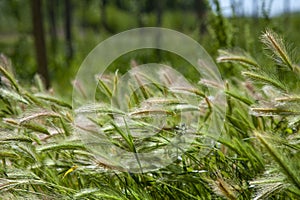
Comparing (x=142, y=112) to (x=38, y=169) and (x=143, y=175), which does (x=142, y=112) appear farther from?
(x=38, y=169)

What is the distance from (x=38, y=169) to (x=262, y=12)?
1.93 metres

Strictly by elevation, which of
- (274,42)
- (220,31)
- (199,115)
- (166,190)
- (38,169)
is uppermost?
(220,31)

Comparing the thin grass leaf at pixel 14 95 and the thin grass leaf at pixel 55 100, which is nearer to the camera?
the thin grass leaf at pixel 14 95

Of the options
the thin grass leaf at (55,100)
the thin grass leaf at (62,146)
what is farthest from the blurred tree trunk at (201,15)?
the thin grass leaf at (62,146)

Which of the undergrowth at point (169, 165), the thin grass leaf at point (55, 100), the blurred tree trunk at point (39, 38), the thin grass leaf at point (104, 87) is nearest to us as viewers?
the undergrowth at point (169, 165)

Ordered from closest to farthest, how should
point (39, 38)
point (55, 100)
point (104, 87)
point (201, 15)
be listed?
point (104, 87) < point (55, 100) < point (39, 38) < point (201, 15)

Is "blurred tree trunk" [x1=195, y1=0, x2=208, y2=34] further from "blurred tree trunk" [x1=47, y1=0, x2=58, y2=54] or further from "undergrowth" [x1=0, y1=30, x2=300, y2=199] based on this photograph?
"blurred tree trunk" [x1=47, y1=0, x2=58, y2=54]

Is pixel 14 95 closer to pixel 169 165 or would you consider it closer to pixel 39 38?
pixel 169 165

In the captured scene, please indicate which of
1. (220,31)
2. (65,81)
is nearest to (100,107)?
(220,31)

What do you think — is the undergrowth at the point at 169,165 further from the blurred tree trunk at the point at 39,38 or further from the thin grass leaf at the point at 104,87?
the blurred tree trunk at the point at 39,38

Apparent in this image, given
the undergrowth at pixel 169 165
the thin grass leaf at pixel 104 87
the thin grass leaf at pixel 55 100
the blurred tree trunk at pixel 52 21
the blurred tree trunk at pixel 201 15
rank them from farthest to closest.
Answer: the blurred tree trunk at pixel 52 21
the blurred tree trunk at pixel 201 15
the thin grass leaf at pixel 55 100
the thin grass leaf at pixel 104 87
the undergrowth at pixel 169 165

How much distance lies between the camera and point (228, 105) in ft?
6.42

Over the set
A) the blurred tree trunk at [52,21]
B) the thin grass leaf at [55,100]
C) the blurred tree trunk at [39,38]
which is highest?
the blurred tree trunk at [52,21]

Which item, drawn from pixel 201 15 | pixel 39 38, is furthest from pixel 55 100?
pixel 201 15
